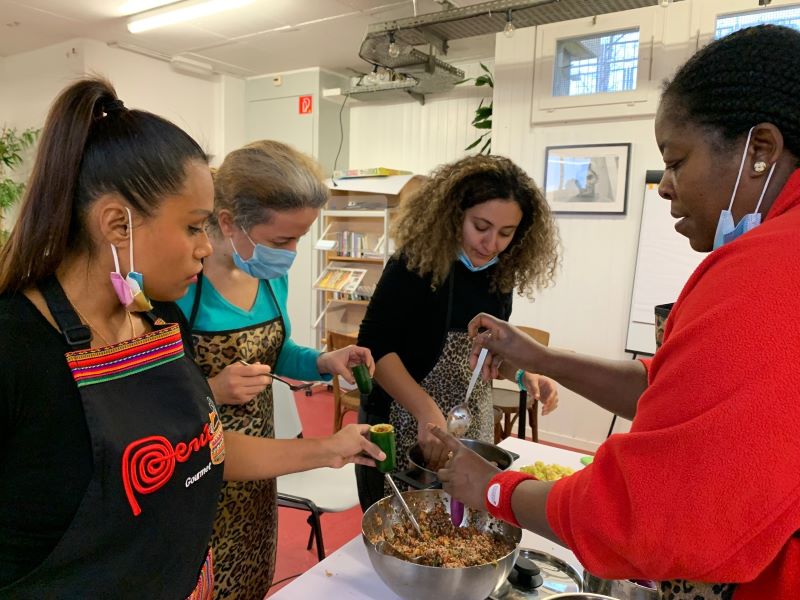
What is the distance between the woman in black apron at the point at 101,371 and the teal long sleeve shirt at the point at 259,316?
35 cm

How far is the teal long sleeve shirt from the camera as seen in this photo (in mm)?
1358

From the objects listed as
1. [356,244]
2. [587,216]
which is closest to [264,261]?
[587,216]

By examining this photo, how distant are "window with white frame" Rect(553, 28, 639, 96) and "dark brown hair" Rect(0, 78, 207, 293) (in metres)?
3.56

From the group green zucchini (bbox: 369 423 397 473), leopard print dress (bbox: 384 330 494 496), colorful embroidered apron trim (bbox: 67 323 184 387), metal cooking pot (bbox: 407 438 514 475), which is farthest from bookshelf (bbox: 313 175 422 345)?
colorful embroidered apron trim (bbox: 67 323 184 387)

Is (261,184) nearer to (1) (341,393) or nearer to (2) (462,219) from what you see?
(2) (462,219)

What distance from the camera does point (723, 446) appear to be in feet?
1.88

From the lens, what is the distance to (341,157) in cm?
604

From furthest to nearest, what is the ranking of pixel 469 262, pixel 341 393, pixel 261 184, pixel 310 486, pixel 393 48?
pixel 393 48 → pixel 341 393 → pixel 310 486 → pixel 469 262 → pixel 261 184

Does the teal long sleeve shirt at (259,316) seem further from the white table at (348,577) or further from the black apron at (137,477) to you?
the white table at (348,577)

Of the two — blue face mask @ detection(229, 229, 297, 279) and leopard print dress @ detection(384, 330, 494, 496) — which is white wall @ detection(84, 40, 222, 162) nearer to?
blue face mask @ detection(229, 229, 297, 279)

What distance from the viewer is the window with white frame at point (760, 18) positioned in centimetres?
315

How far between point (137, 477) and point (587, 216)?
3670 millimetres

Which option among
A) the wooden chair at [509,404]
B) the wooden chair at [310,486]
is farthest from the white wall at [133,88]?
the wooden chair at [310,486]

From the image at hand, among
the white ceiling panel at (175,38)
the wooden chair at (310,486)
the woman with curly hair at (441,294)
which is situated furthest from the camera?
the white ceiling panel at (175,38)
